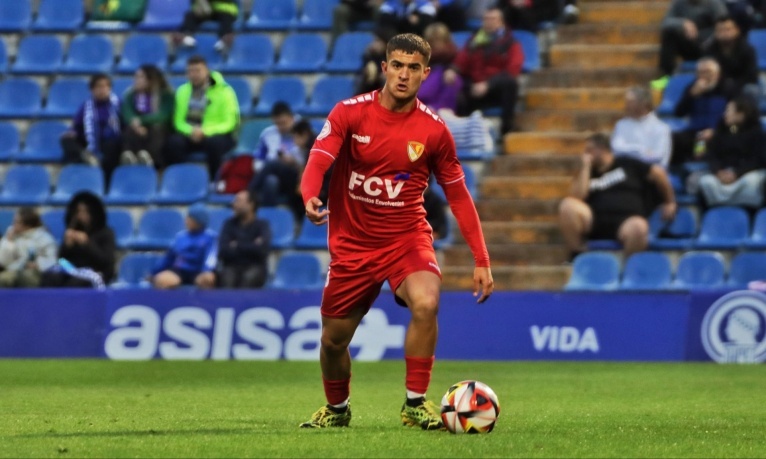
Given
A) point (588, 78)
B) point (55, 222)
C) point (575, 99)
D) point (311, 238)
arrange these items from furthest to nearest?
point (588, 78) → point (575, 99) → point (55, 222) → point (311, 238)

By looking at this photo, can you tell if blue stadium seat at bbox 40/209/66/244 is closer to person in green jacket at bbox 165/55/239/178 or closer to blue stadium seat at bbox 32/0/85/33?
person in green jacket at bbox 165/55/239/178

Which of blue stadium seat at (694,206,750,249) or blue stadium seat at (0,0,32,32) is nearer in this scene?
blue stadium seat at (694,206,750,249)

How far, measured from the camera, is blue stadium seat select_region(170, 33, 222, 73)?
21.0 metres

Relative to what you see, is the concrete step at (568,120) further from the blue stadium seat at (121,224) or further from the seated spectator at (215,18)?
the blue stadium seat at (121,224)

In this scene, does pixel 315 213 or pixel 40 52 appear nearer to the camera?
pixel 315 213

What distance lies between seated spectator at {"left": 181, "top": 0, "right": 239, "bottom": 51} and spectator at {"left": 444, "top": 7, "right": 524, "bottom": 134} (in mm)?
3963

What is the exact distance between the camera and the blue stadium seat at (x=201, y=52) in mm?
21047

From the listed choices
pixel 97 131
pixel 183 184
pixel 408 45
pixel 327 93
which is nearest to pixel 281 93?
pixel 327 93

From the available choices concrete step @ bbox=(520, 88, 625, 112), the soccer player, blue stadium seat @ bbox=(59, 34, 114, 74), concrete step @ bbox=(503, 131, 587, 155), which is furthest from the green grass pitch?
blue stadium seat @ bbox=(59, 34, 114, 74)

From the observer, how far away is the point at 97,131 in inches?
768

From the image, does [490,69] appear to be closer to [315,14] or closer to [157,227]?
[315,14]

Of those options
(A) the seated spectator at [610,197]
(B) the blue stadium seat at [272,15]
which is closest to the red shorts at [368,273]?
(A) the seated spectator at [610,197]

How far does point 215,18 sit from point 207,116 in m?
2.70

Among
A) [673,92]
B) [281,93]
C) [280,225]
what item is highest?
[673,92]
